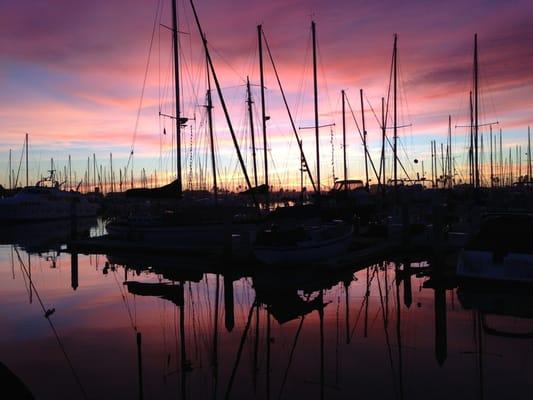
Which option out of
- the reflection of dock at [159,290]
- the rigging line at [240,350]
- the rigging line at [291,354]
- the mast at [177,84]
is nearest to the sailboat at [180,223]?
the mast at [177,84]

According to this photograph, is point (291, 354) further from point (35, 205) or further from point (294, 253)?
point (35, 205)

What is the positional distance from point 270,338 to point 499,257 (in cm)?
873

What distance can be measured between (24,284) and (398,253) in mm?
17499

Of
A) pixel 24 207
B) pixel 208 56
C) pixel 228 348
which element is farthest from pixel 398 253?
pixel 24 207

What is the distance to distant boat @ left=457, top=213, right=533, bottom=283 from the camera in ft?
54.4

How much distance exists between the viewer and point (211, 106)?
A: 3581cm

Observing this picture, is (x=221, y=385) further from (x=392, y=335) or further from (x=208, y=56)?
(x=208, y=56)

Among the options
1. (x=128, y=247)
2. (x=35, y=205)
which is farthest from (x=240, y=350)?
(x=35, y=205)

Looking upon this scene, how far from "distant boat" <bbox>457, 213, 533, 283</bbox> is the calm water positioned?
607mm

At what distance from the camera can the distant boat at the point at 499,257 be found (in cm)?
1658

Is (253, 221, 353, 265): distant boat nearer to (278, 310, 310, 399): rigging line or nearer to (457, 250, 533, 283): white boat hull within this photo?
(457, 250, 533, 283): white boat hull

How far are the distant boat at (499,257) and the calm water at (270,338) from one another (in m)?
0.61

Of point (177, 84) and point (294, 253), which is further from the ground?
point (177, 84)

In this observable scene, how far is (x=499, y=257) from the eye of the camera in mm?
16891
